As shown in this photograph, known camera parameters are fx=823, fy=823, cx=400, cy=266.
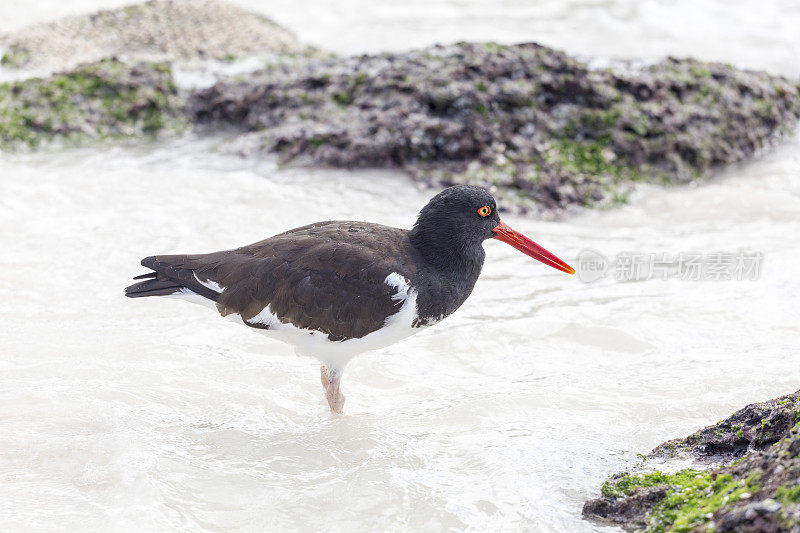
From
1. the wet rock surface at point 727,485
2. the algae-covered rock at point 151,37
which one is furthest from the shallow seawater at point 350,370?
the algae-covered rock at point 151,37

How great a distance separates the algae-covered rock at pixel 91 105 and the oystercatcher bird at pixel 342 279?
167 inches

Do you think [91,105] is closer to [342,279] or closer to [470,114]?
[470,114]

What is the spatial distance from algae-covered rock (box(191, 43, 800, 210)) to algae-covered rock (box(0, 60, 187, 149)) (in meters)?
0.73

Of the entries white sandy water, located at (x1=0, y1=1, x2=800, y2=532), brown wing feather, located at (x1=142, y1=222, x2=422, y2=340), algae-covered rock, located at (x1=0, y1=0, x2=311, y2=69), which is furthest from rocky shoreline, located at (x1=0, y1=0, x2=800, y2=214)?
brown wing feather, located at (x1=142, y1=222, x2=422, y2=340)

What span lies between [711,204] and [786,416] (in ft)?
14.5

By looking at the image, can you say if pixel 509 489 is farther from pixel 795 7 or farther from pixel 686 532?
pixel 795 7

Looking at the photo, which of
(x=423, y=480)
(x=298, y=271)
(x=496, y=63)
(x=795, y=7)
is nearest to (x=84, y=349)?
(x=298, y=271)

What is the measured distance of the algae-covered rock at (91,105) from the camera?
8.26 meters

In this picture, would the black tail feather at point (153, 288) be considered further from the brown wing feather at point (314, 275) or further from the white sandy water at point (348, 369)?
the white sandy water at point (348, 369)

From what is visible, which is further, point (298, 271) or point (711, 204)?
point (711, 204)

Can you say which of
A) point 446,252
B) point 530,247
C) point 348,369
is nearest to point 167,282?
point 348,369

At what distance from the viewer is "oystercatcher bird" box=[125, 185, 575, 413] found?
4375 millimetres

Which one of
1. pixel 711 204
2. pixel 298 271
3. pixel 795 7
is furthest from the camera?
pixel 795 7

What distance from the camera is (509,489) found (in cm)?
384
